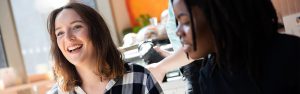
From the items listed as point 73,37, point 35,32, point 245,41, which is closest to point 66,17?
point 73,37

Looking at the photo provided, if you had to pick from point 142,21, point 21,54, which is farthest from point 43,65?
point 142,21

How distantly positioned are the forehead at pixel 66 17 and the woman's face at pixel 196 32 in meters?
0.56

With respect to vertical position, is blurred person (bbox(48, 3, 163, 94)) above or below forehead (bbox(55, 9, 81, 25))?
below

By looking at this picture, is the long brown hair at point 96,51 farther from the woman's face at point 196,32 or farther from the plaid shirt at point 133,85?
the woman's face at point 196,32

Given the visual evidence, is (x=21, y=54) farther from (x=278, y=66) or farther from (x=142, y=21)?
(x=278, y=66)

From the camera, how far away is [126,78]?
123 centimetres

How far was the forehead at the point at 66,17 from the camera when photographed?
1.21 metres

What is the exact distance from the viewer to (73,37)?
117 cm

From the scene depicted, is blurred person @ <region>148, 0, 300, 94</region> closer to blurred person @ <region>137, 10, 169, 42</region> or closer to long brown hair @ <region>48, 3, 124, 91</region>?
long brown hair @ <region>48, 3, 124, 91</region>

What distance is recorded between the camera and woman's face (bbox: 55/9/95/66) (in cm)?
117

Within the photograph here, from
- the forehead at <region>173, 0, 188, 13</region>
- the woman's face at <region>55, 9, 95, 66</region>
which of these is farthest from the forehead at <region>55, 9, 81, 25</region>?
the forehead at <region>173, 0, 188, 13</region>

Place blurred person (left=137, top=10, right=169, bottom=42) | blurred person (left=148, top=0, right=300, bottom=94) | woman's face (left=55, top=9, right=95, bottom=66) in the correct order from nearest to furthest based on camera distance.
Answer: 1. blurred person (left=148, top=0, right=300, bottom=94)
2. woman's face (left=55, top=9, right=95, bottom=66)
3. blurred person (left=137, top=10, right=169, bottom=42)

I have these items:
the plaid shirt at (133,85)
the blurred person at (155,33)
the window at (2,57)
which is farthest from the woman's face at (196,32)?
the window at (2,57)

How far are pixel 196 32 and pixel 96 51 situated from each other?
22.5 inches
